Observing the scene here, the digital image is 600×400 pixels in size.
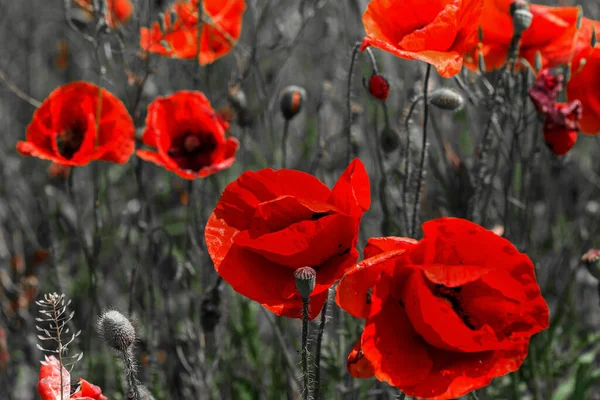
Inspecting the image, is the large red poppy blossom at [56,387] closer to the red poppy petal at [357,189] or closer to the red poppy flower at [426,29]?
the red poppy petal at [357,189]

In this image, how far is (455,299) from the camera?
1.23m

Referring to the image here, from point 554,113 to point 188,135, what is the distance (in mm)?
1024

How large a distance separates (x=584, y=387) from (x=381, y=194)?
753 millimetres

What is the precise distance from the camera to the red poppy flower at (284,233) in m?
1.18

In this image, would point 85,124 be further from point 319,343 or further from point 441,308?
point 441,308

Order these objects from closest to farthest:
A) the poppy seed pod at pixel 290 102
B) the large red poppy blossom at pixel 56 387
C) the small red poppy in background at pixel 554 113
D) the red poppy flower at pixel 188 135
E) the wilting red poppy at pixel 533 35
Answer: the large red poppy blossom at pixel 56 387, the small red poppy in background at pixel 554 113, the wilting red poppy at pixel 533 35, the red poppy flower at pixel 188 135, the poppy seed pod at pixel 290 102

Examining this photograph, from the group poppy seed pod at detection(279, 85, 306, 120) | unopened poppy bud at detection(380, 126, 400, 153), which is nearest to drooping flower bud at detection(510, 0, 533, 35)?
unopened poppy bud at detection(380, 126, 400, 153)

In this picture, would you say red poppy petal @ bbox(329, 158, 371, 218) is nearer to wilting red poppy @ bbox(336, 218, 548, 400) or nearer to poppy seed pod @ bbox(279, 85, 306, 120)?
wilting red poppy @ bbox(336, 218, 548, 400)

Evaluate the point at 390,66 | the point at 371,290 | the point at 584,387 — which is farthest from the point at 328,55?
the point at 371,290

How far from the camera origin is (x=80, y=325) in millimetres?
2621

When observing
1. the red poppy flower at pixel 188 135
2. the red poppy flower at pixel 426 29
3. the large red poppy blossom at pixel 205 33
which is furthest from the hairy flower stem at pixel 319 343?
the large red poppy blossom at pixel 205 33

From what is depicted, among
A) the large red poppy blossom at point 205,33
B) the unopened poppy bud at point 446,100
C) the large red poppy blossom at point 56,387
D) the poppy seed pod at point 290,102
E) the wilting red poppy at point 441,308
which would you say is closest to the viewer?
the wilting red poppy at point 441,308

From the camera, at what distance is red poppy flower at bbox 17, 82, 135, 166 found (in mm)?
1918

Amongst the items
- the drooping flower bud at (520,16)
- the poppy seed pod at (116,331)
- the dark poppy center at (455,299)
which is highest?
the drooping flower bud at (520,16)
